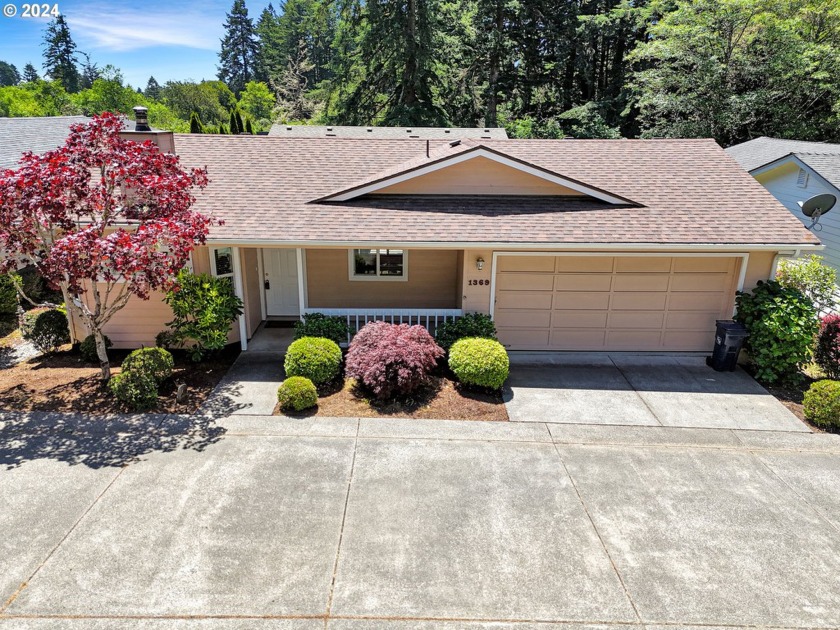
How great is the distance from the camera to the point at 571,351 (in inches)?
464

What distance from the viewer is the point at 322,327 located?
1070 cm

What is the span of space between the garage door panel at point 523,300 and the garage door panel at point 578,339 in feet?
2.40

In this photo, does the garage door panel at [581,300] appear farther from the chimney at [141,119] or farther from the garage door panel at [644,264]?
the chimney at [141,119]

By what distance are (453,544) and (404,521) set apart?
2.25 feet

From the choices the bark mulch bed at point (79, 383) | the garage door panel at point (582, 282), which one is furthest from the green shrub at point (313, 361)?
the garage door panel at point (582, 282)

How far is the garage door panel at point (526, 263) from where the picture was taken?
11234 mm

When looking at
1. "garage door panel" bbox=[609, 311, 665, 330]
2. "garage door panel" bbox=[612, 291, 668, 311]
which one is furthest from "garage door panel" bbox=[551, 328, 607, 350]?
"garage door panel" bbox=[612, 291, 668, 311]

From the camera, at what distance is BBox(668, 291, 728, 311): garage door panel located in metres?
11.4

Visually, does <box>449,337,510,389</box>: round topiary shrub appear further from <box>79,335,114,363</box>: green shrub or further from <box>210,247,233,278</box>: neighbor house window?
<box>79,335,114,363</box>: green shrub

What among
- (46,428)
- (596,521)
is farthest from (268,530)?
(46,428)

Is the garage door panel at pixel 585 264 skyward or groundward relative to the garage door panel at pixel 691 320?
skyward

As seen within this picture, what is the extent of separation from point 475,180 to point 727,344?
6422 millimetres

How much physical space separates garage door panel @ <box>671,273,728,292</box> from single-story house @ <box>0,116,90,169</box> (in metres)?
17.5

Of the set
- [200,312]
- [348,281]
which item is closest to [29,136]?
[200,312]
